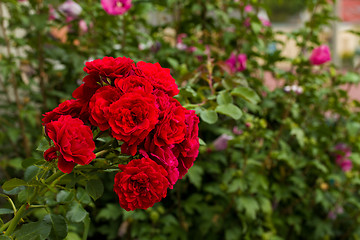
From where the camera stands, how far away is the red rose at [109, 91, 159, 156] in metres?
0.52

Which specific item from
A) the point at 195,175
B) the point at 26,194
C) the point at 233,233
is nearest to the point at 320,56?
the point at 195,175

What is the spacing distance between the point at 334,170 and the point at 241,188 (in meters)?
0.72

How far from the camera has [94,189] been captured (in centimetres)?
62

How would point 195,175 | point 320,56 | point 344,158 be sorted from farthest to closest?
point 344,158
point 320,56
point 195,175

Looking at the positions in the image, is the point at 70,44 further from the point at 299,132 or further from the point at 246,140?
the point at 299,132

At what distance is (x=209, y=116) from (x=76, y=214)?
35 centimetres

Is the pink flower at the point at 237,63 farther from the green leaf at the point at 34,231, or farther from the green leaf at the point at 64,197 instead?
the green leaf at the point at 34,231

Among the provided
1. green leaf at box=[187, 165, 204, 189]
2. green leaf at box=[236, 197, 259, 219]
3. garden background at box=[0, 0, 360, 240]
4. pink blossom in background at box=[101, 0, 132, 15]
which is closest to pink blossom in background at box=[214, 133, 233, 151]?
garden background at box=[0, 0, 360, 240]

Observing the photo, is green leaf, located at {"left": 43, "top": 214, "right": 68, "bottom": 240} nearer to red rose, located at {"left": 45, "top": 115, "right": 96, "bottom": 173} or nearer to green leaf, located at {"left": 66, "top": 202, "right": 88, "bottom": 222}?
green leaf, located at {"left": 66, "top": 202, "right": 88, "bottom": 222}

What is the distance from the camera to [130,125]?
0.52m

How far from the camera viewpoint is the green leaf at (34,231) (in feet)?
1.91

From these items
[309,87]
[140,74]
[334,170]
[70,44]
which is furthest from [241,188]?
[70,44]

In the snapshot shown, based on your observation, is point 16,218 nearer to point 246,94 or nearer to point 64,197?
point 64,197

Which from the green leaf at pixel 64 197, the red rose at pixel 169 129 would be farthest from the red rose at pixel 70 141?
the green leaf at pixel 64 197
